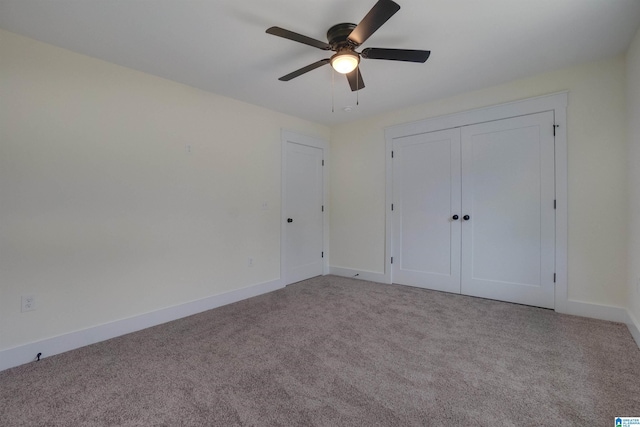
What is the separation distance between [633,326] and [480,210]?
1.56 m

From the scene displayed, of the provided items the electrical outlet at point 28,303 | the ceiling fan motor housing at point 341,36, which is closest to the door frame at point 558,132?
the ceiling fan motor housing at point 341,36

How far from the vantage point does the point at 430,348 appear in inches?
85.4

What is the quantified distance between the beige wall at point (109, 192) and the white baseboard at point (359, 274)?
1.64 meters

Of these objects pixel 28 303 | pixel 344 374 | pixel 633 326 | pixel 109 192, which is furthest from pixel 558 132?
pixel 28 303

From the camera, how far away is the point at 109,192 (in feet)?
8.09

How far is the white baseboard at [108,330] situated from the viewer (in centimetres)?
204

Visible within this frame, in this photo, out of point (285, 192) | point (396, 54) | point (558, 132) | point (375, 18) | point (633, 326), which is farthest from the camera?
point (285, 192)

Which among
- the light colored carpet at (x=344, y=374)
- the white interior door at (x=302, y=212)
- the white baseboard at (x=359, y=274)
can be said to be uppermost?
the white interior door at (x=302, y=212)

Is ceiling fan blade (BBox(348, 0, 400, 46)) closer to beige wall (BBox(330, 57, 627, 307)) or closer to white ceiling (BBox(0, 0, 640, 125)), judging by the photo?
white ceiling (BBox(0, 0, 640, 125))

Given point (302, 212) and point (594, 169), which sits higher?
point (594, 169)

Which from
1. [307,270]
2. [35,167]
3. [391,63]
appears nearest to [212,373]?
[35,167]

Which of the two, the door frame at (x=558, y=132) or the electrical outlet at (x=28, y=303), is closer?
the electrical outlet at (x=28, y=303)

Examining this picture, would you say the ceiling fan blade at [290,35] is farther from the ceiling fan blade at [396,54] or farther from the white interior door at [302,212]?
the white interior door at [302,212]

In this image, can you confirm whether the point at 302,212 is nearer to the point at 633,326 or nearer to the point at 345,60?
the point at 345,60
